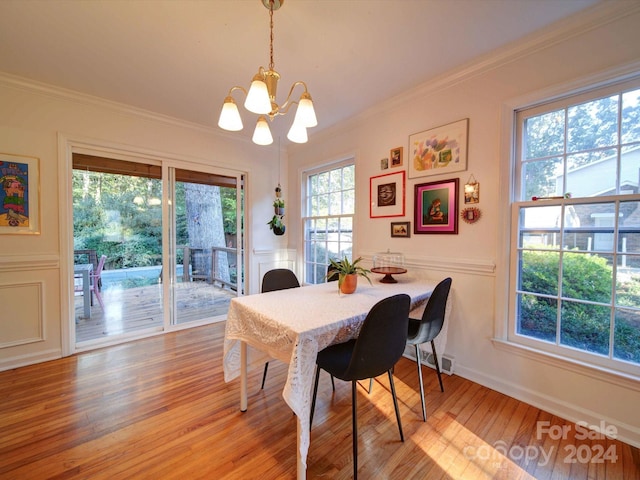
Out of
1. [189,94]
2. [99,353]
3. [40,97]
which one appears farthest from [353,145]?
[99,353]

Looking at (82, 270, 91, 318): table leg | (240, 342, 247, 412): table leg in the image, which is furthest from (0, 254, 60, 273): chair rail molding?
(240, 342, 247, 412): table leg

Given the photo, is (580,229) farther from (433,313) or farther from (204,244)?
(204,244)

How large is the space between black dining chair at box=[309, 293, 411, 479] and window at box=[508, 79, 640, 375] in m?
1.20

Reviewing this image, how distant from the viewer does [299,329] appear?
4.02ft

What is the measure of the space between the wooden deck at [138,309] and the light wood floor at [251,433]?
0.63 m

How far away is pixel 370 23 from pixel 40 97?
301 centimetres

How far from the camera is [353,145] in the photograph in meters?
3.10

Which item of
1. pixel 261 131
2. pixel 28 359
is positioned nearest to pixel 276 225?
pixel 261 131

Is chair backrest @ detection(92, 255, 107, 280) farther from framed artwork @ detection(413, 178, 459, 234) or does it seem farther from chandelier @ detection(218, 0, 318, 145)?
framed artwork @ detection(413, 178, 459, 234)

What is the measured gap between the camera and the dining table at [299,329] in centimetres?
120

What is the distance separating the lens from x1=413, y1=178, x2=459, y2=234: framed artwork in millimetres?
2248

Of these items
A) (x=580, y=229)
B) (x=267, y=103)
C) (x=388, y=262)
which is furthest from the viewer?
(x=388, y=262)

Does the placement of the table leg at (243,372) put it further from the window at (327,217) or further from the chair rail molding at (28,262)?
the chair rail molding at (28,262)

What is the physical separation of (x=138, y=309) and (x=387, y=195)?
10.6ft
